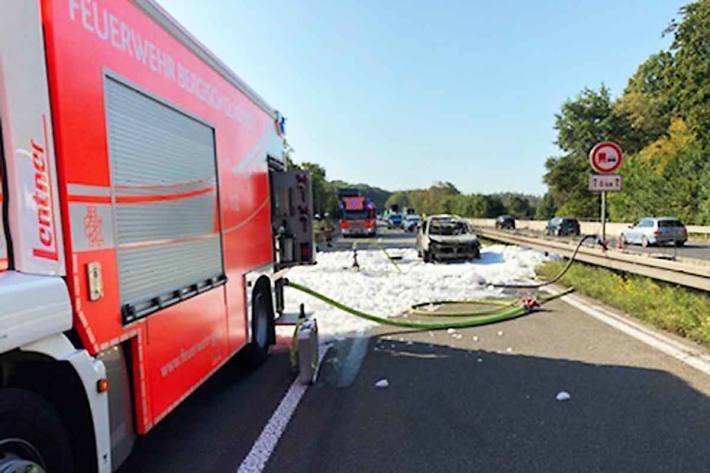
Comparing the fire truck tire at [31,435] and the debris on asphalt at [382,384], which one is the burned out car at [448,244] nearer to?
the debris on asphalt at [382,384]

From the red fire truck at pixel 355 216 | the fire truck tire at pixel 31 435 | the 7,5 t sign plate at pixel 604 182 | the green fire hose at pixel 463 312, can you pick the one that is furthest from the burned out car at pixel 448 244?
the red fire truck at pixel 355 216

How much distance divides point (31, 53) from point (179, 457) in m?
2.95

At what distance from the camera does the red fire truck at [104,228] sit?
2316 millimetres

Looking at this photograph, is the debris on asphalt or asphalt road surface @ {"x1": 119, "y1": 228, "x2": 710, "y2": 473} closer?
asphalt road surface @ {"x1": 119, "y1": 228, "x2": 710, "y2": 473}

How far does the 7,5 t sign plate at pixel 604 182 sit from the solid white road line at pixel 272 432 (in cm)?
780

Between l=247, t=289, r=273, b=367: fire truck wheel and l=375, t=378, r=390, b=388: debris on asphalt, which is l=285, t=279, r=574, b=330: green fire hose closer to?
l=247, t=289, r=273, b=367: fire truck wheel

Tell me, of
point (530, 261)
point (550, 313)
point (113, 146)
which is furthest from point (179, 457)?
point (530, 261)

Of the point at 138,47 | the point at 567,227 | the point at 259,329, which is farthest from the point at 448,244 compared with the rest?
the point at 567,227

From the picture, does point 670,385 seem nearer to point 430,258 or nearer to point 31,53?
point 31,53

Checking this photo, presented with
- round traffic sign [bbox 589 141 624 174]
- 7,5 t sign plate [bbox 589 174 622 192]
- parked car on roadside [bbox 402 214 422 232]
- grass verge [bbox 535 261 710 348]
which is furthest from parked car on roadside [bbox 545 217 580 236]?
7,5 t sign plate [bbox 589 174 622 192]

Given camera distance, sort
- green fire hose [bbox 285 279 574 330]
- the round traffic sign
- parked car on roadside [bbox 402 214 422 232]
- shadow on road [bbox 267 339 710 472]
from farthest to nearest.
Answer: parked car on roadside [bbox 402 214 422 232] < the round traffic sign < green fire hose [bbox 285 279 574 330] < shadow on road [bbox 267 339 710 472]

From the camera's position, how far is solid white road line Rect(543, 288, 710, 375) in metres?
5.62

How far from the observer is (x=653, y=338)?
21.9ft

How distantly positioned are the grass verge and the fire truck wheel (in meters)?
5.38
